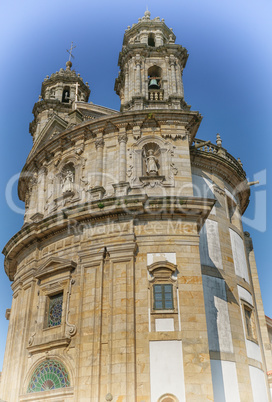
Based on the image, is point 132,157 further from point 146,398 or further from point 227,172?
point 146,398

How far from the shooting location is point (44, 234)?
721 inches

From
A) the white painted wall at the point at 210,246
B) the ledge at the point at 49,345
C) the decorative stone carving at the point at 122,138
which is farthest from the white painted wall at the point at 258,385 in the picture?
the decorative stone carving at the point at 122,138

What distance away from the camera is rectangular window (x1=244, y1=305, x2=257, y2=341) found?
17803 mm

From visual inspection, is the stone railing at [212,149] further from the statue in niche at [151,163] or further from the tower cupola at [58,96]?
the tower cupola at [58,96]

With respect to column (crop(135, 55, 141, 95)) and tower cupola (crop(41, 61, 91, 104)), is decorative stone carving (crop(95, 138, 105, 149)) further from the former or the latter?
tower cupola (crop(41, 61, 91, 104))

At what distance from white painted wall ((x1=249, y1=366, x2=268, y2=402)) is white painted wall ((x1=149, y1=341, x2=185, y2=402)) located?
156 inches

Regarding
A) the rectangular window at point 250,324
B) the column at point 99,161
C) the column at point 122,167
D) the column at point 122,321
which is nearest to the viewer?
the column at point 122,321

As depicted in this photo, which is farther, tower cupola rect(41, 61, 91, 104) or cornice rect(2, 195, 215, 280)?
tower cupola rect(41, 61, 91, 104)

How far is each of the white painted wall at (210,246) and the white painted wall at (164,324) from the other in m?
3.58

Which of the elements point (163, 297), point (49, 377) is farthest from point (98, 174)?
point (49, 377)

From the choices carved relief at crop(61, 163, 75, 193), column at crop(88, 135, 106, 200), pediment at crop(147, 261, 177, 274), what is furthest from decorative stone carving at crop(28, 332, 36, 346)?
carved relief at crop(61, 163, 75, 193)

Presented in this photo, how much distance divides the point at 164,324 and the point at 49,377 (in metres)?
4.54

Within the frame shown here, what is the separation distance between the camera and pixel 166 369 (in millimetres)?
13719

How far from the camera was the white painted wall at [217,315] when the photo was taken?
622 inches
